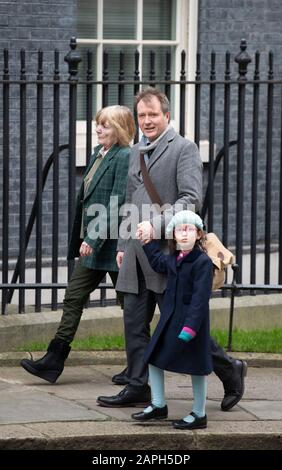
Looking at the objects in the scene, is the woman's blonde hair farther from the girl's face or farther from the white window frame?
the white window frame

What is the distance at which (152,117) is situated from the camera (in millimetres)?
7836

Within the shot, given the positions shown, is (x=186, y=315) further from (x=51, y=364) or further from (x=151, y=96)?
(x=51, y=364)

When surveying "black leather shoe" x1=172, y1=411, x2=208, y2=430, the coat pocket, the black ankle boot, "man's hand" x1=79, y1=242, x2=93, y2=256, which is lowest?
"black leather shoe" x1=172, y1=411, x2=208, y2=430

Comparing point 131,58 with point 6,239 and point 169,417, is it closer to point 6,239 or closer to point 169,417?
point 6,239

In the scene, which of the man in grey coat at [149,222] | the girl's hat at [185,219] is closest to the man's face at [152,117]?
the man in grey coat at [149,222]

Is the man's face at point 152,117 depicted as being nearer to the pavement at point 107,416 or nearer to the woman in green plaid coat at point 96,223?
the woman in green plaid coat at point 96,223

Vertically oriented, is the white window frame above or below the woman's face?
above

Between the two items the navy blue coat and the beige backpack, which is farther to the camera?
the beige backpack

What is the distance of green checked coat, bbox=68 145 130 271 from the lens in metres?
8.40

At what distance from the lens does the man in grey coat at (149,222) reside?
7.79 metres

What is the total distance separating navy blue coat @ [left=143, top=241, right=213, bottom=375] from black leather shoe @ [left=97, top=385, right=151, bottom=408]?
0.51 meters

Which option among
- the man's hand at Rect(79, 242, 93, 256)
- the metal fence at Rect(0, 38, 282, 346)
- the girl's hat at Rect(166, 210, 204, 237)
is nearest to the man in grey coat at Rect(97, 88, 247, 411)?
the girl's hat at Rect(166, 210, 204, 237)

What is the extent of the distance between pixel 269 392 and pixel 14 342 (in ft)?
6.09

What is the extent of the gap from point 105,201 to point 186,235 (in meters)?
1.14
